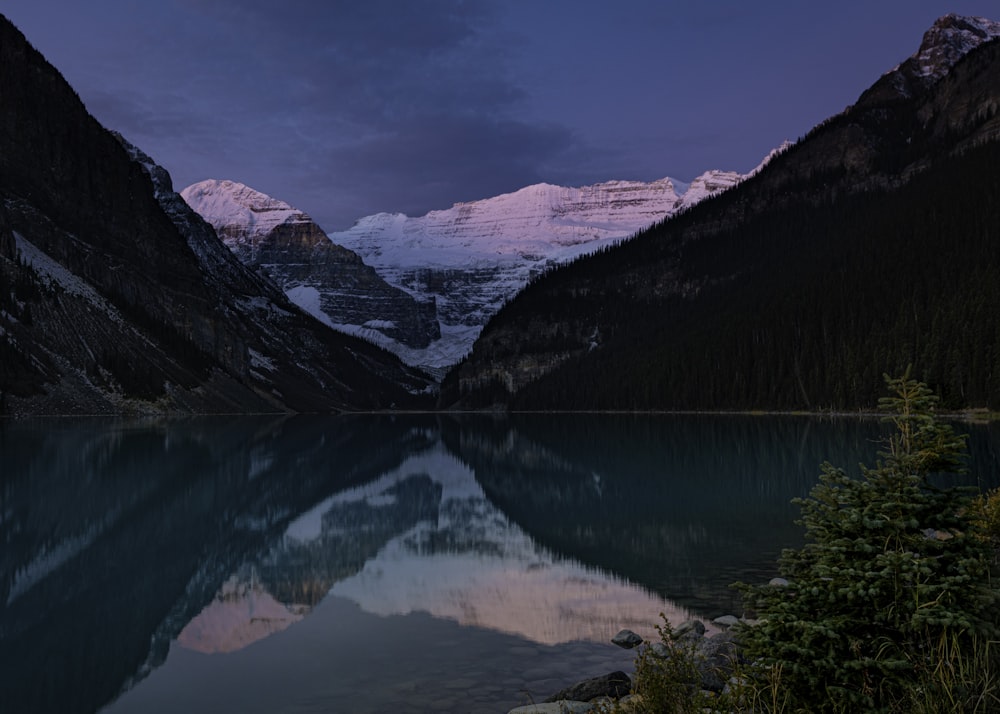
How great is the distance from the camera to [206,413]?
571 feet

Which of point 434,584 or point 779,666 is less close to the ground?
point 779,666

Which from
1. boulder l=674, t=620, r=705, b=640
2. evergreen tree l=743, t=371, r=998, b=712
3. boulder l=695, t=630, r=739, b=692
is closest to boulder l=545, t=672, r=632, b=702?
boulder l=695, t=630, r=739, b=692

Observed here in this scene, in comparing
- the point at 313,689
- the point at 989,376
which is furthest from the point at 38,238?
the point at 313,689

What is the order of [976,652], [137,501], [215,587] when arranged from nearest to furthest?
[976,652] → [215,587] → [137,501]

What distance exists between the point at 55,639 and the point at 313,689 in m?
6.86

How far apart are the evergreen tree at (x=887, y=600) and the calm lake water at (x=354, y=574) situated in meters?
4.36

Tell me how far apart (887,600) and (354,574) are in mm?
19473

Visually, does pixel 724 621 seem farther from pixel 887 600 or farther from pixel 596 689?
pixel 887 600

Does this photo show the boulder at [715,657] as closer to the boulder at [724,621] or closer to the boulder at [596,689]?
the boulder at [596,689]

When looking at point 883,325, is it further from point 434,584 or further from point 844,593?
point 844,593

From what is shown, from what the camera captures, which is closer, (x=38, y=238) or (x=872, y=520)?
(x=872, y=520)

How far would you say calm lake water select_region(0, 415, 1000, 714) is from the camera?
15867mm

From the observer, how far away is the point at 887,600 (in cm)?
955

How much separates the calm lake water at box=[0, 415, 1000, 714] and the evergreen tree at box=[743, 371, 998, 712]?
4.36 meters
